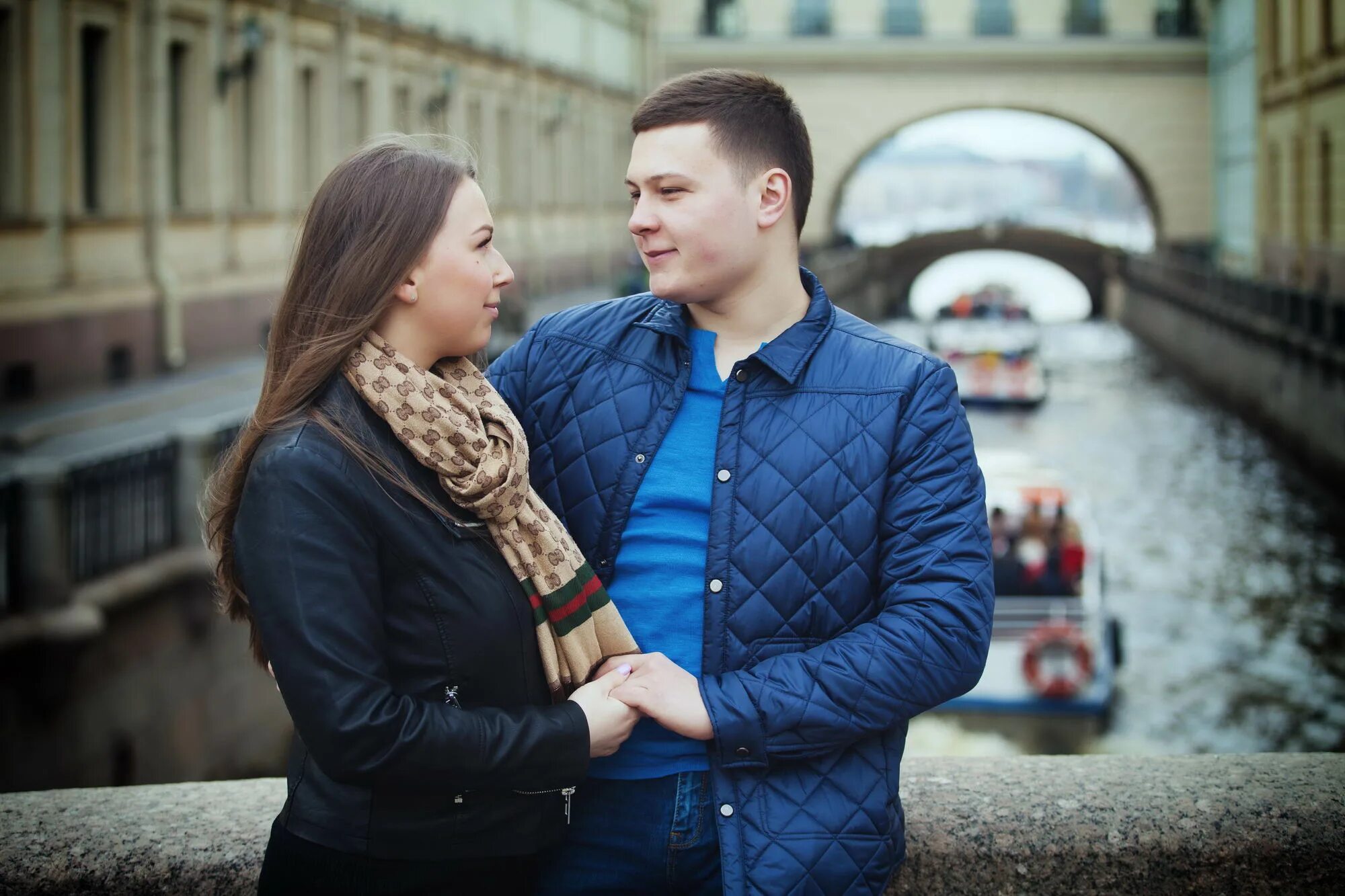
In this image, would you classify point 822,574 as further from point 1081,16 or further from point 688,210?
point 1081,16

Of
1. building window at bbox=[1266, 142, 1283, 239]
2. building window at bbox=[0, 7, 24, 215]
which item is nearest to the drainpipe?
building window at bbox=[0, 7, 24, 215]

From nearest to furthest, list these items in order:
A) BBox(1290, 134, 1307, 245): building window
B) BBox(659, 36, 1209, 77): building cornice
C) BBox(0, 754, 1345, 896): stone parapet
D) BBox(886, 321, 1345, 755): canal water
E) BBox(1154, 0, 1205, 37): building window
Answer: BBox(0, 754, 1345, 896): stone parapet, BBox(886, 321, 1345, 755): canal water, BBox(1290, 134, 1307, 245): building window, BBox(659, 36, 1209, 77): building cornice, BBox(1154, 0, 1205, 37): building window

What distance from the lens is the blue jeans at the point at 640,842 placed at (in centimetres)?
208

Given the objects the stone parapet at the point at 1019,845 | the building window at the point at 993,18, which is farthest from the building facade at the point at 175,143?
the building window at the point at 993,18

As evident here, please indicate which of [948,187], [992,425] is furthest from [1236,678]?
[948,187]

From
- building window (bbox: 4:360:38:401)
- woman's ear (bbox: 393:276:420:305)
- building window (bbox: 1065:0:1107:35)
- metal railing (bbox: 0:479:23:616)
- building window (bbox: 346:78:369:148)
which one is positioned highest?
building window (bbox: 1065:0:1107:35)

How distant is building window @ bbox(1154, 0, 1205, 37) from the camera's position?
40406mm

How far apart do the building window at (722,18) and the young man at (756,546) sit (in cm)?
3982

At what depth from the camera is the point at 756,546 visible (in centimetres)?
206

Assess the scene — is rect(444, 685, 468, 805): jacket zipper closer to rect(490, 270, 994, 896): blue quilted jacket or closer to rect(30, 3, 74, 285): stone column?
rect(490, 270, 994, 896): blue quilted jacket

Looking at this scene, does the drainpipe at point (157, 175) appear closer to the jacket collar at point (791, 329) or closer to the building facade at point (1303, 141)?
the jacket collar at point (791, 329)

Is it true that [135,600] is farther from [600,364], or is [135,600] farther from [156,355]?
[156,355]

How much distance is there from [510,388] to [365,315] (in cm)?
43

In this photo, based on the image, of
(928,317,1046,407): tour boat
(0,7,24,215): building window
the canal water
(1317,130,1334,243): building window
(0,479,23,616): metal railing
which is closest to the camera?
(0,479,23,616): metal railing
